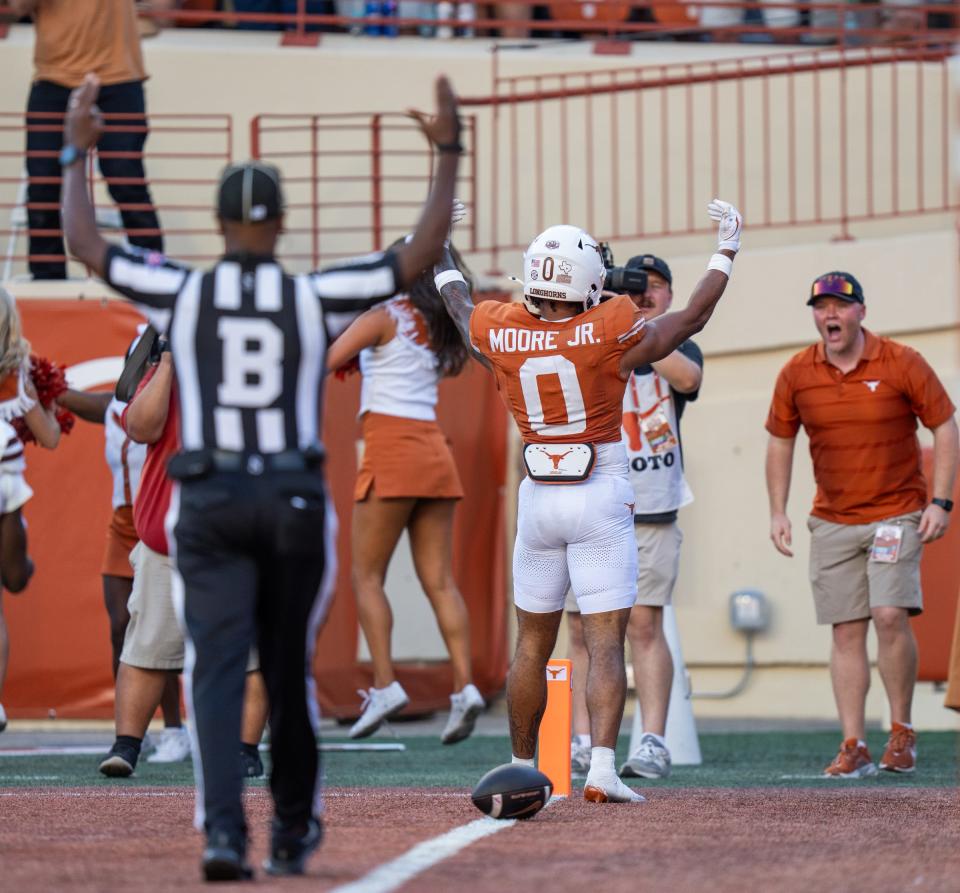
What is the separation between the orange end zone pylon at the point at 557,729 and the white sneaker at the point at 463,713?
2284 mm

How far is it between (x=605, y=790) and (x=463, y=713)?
255 cm

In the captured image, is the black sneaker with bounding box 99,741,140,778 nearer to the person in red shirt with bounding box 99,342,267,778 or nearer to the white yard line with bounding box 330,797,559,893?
the person in red shirt with bounding box 99,342,267,778

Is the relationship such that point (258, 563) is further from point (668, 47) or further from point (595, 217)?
point (668, 47)

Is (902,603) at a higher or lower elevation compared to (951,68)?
lower

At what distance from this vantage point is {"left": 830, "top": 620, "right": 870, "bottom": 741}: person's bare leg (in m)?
7.88

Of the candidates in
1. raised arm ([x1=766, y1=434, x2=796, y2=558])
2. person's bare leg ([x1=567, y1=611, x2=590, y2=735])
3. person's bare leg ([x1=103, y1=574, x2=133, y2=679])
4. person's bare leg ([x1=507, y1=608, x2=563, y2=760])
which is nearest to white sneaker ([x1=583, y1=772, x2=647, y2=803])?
person's bare leg ([x1=507, y1=608, x2=563, y2=760])

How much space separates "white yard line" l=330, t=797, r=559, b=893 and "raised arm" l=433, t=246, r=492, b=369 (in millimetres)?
1657

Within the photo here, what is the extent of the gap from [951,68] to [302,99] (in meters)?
4.74

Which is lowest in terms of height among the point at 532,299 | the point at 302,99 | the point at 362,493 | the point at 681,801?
the point at 681,801

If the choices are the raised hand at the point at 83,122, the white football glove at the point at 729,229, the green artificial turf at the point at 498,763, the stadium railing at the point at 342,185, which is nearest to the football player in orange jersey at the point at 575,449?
the white football glove at the point at 729,229

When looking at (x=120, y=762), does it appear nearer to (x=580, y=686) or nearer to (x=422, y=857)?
(x=580, y=686)

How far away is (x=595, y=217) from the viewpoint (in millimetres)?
13352

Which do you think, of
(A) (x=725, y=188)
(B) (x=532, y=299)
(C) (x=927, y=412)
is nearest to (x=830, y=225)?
(A) (x=725, y=188)

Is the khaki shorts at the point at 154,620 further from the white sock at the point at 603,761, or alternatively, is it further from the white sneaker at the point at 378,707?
the white sock at the point at 603,761
